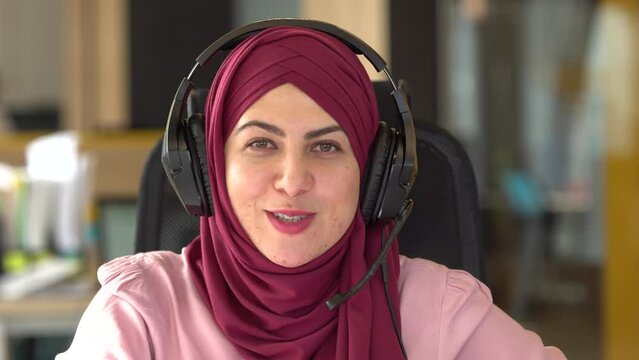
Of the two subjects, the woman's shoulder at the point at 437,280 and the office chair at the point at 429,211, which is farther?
the office chair at the point at 429,211

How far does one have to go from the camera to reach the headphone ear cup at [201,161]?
131 cm

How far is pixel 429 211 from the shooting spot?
1.61 m

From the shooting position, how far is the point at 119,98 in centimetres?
528

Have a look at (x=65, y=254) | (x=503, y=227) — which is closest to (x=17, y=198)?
(x=65, y=254)

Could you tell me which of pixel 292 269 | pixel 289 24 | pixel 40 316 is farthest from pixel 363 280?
pixel 40 316

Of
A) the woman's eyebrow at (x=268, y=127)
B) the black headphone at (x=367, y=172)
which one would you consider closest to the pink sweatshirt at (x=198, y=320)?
the black headphone at (x=367, y=172)

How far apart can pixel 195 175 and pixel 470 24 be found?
5882 mm

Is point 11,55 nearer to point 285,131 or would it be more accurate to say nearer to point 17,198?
point 17,198

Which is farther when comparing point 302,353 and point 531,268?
point 531,268

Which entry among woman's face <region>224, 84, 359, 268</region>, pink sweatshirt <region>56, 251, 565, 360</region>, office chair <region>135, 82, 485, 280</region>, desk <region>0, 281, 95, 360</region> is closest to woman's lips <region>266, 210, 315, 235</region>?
woman's face <region>224, 84, 359, 268</region>

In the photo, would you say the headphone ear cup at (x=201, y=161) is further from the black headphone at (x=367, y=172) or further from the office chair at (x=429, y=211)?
the office chair at (x=429, y=211)

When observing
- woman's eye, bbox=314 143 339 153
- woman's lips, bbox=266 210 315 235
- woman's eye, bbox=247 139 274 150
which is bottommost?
woman's lips, bbox=266 210 315 235

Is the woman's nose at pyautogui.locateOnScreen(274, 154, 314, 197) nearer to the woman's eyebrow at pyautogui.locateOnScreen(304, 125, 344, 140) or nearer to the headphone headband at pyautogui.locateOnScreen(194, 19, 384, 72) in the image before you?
the woman's eyebrow at pyautogui.locateOnScreen(304, 125, 344, 140)

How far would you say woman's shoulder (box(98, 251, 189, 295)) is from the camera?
1.32m
